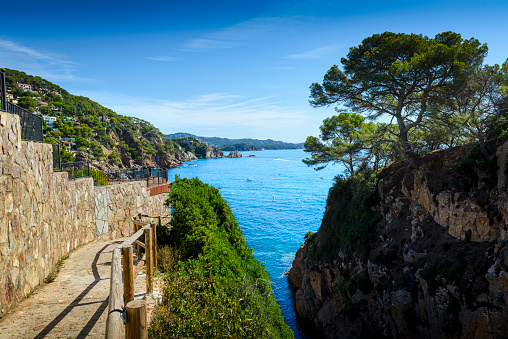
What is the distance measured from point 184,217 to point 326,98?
17.4 metres

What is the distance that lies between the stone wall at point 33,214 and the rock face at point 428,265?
48.5 feet

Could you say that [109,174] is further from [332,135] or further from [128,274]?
[332,135]

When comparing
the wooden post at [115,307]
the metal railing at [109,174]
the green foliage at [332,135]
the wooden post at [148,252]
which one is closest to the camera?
the wooden post at [115,307]

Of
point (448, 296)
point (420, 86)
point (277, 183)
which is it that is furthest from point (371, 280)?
point (277, 183)

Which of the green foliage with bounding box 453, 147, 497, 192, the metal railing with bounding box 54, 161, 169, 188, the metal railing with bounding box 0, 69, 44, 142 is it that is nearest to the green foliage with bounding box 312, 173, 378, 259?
the green foliage with bounding box 453, 147, 497, 192

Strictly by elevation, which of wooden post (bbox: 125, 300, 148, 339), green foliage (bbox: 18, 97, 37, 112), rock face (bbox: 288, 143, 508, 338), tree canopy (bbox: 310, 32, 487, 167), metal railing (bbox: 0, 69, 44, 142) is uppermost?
green foliage (bbox: 18, 97, 37, 112)

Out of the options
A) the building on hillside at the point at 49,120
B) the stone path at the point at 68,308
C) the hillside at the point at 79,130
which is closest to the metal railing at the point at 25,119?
the stone path at the point at 68,308

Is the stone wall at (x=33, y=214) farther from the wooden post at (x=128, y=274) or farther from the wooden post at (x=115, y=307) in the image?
the wooden post at (x=115, y=307)

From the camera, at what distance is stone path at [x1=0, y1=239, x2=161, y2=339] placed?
15.5ft

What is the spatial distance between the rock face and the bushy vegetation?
30.7 feet

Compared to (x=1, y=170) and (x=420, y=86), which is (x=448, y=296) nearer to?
(x=420, y=86)

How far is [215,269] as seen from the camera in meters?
5.96

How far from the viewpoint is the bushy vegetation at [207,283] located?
4297 mm

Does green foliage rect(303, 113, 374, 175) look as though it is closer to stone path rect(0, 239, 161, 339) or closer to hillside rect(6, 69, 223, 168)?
stone path rect(0, 239, 161, 339)
